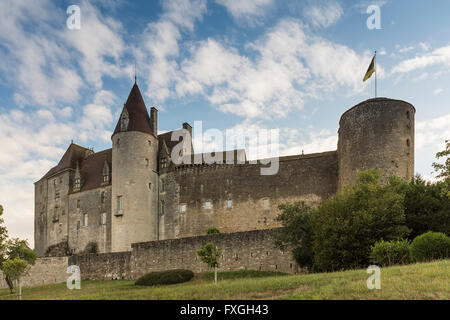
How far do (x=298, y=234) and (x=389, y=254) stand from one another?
8051 mm

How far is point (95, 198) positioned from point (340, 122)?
1131 inches

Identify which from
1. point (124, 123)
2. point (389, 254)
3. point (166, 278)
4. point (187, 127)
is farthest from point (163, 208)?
point (389, 254)

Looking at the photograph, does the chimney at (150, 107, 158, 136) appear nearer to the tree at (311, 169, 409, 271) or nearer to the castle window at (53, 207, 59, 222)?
the castle window at (53, 207, 59, 222)

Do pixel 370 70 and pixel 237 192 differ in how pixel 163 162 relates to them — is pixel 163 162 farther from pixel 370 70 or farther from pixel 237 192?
pixel 370 70

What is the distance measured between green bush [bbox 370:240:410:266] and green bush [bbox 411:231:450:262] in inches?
24.5

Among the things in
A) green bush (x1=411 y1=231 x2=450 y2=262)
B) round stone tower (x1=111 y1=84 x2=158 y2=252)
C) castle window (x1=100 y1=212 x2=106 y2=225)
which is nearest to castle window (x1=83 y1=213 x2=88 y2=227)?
castle window (x1=100 y1=212 x2=106 y2=225)

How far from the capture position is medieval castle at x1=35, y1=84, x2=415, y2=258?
35938 mm

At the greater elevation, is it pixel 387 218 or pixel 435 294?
pixel 387 218

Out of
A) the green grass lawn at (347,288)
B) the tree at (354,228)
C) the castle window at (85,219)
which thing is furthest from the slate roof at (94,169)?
the green grass lawn at (347,288)

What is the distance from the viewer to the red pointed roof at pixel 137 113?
Answer: 4769 centimetres

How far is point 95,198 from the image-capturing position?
167ft

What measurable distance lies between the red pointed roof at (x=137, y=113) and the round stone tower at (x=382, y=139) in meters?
22.2
